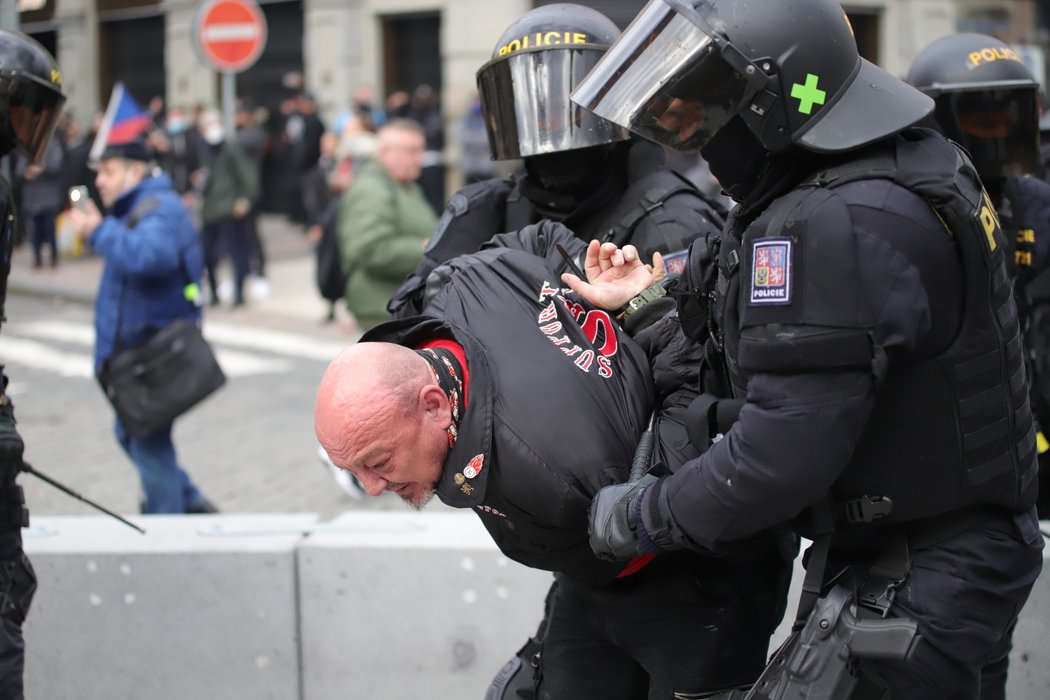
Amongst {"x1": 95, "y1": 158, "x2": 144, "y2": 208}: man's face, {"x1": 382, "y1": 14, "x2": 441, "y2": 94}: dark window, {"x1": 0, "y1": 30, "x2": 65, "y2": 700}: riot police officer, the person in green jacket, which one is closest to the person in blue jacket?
{"x1": 95, "y1": 158, "x2": 144, "y2": 208}: man's face

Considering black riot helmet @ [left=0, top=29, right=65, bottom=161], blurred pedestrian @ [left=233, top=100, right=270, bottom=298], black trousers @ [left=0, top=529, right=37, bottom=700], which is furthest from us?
blurred pedestrian @ [left=233, top=100, right=270, bottom=298]

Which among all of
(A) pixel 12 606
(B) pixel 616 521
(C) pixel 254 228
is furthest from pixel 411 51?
(B) pixel 616 521

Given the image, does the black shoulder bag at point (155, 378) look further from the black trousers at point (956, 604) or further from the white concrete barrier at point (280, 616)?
the black trousers at point (956, 604)

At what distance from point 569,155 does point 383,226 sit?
11.0 ft

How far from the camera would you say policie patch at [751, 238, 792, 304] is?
1.94m

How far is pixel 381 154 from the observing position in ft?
21.6

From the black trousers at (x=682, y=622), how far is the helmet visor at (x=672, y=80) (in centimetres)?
87

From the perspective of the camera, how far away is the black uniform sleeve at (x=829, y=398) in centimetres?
190

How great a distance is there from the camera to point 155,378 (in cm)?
540

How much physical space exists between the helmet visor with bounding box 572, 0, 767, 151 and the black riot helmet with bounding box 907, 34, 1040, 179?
→ 1659mm

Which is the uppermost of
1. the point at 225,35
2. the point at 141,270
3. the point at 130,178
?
the point at 225,35

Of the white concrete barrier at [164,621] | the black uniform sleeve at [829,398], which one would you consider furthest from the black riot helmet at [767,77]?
the white concrete barrier at [164,621]

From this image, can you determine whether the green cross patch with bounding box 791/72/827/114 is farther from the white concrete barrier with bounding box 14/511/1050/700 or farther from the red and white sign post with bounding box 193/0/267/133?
the red and white sign post with bounding box 193/0/267/133

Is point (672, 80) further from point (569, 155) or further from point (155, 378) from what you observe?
point (155, 378)
